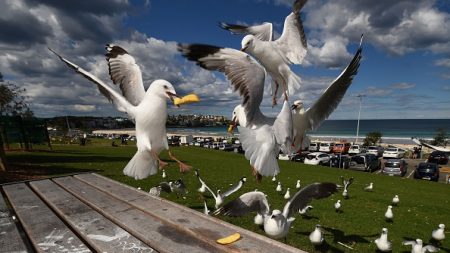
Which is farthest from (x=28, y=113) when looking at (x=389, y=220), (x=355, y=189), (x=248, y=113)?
(x=248, y=113)

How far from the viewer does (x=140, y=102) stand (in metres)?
3.27

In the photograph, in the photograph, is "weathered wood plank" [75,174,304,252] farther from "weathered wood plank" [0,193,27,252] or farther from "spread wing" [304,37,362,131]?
"spread wing" [304,37,362,131]

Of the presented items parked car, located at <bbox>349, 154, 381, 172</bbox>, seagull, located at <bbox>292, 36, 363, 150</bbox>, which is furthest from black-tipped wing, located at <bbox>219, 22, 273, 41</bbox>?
parked car, located at <bbox>349, 154, 381, 172</bbox>

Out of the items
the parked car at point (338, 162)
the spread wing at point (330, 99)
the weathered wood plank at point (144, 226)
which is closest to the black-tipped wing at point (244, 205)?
the weathered wood plank at point (144, 226)

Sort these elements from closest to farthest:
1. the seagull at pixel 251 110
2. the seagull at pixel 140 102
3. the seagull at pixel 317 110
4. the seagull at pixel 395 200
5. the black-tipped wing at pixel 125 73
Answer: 1. the seagull at pixel 251 110
2. the seagull at pixel 317 110
3. the seagull at pixel 140 102
4. the black-tipped wing at pixel 125 73
5. the seagull at pixel 395 200

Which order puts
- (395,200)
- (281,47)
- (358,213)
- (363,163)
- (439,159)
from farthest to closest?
1. (439,159)
2. (363,163)
3. (395,200)
4. (358,213)
5. (281,47)

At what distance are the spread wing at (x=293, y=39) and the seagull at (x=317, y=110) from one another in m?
0.40

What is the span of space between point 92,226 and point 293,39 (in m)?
2.39

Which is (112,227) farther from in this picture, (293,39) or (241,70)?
(293,39)

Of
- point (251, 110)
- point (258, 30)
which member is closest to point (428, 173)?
point (258, 30)

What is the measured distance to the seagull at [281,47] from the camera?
2568 mm

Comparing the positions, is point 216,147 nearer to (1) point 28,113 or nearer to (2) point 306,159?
(2) point 306,159

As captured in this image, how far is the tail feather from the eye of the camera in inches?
128

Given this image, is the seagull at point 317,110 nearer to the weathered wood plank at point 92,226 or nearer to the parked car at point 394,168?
the weathered wood plank at point 92,226
